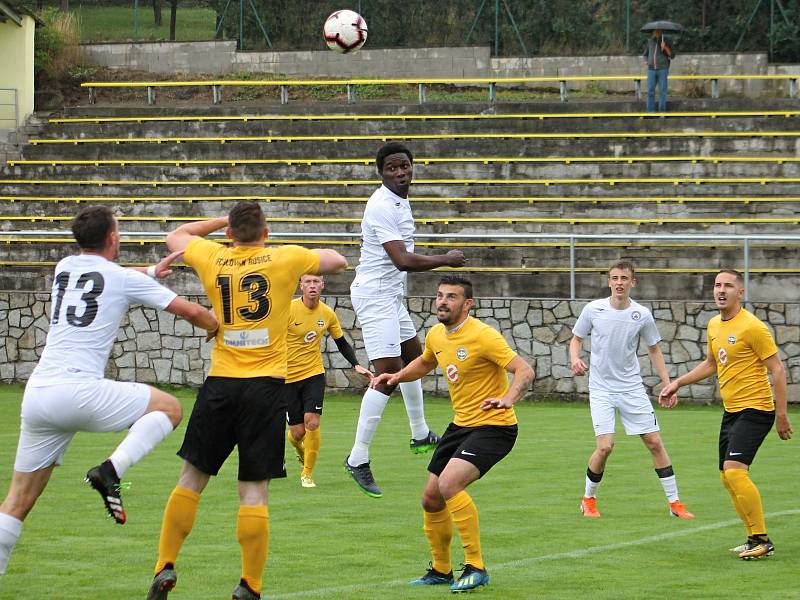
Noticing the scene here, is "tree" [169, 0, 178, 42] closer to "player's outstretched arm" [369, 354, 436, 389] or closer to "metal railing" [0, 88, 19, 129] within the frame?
"metal railing" [0, 88, 19, 129]

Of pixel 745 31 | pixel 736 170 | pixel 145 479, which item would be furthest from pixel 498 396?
pixel 745 31

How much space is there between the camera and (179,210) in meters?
24.5

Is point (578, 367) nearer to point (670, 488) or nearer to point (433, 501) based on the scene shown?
point (670, 488)

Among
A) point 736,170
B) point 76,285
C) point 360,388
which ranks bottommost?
point 360,388

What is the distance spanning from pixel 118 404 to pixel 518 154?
18.6 meters

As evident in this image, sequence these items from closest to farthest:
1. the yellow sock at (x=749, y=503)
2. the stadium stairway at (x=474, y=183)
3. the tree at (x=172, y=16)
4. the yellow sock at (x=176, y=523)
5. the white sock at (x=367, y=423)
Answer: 1. the yellow sock at (x=176, y=523)
2. the yellow sock at (x=749, y=503)
3. the white sock at (x=367, y=423)
4. the stadium stairway at (x=474, y=183)
5. the tree at (x=172, y=16)

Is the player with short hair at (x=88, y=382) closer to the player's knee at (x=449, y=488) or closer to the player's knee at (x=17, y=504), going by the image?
the player's knee at (x=17, y=504)

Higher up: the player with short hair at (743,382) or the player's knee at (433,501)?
the player with short hair at (743,382)

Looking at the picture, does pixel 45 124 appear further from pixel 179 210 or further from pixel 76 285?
pixel 76 285

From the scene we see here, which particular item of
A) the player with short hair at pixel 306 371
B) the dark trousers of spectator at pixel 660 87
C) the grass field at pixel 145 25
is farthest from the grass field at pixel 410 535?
the grass field at pixel 145 25

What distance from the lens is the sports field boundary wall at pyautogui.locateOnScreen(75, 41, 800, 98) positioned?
92.7 feet

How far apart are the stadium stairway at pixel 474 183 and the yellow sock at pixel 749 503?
35.9 feet

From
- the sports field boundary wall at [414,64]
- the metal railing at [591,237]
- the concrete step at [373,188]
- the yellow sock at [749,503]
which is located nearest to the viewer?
the yellow sock at [749,503]

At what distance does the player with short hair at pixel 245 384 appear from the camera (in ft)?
23.0
